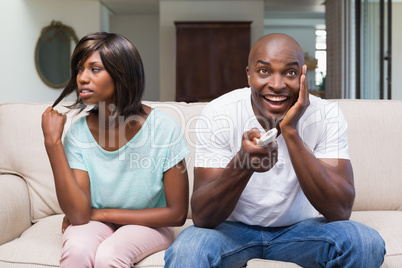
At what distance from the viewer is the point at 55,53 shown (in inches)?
325

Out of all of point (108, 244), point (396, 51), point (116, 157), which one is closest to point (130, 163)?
point (116, 157)

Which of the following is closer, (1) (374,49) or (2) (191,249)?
(2) (191,249)

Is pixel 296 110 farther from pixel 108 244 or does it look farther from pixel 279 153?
pixel 108 244

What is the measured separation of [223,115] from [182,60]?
6441 mm

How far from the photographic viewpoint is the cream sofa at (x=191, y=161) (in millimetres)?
1742

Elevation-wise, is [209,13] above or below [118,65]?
above

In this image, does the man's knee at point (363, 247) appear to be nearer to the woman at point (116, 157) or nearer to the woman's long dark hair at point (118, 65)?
the woman at point (116, 157)

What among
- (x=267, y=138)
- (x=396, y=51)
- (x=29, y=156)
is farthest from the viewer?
(x=396, y=51)

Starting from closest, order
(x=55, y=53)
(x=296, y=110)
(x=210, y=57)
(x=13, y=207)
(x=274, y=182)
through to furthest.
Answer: (x=296, y=110)
(x=274, y=182)
(x=13, y=207)
(x=210, y=57)
(x=55, y=53)

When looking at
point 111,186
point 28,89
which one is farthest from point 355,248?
point 28,89

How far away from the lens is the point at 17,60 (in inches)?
289

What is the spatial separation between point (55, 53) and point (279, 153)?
755 centimetres

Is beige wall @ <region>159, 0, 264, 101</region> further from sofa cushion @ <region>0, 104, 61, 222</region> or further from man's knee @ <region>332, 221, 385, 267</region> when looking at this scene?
man's knee @ <region>332, 221, 385, 267</region>

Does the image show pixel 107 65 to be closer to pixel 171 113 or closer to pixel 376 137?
pixel 171 113
